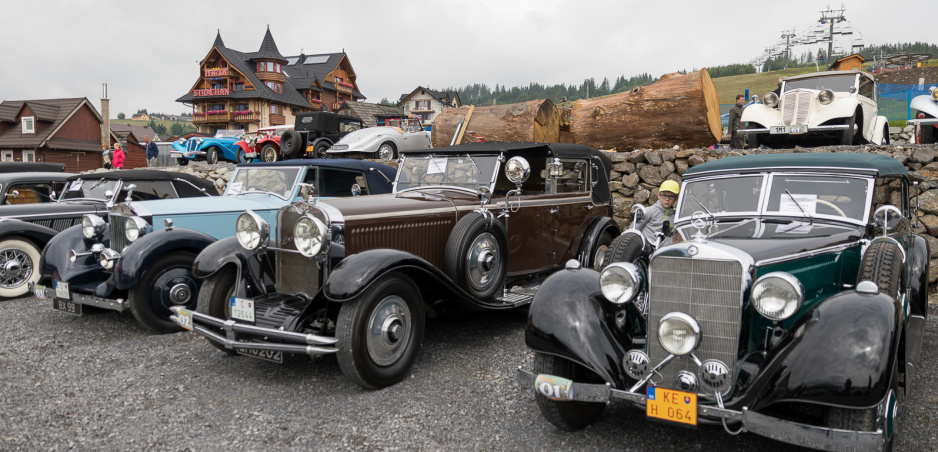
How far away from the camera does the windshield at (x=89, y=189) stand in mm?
8141

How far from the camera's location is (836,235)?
3801mm

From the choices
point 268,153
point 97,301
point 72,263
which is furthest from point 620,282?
point 268,153

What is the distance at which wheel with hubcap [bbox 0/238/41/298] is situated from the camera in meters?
7.36

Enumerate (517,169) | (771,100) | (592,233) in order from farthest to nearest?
(771,100) → (592,233) → (517,169)

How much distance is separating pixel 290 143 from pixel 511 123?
688 cm

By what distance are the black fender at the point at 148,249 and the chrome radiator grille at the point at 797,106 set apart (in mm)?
8688

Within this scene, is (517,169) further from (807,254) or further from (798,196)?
(807,254)

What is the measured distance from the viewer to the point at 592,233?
662cm

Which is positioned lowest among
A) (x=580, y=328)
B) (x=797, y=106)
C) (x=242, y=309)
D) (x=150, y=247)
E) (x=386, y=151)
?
(x=242, y=309)

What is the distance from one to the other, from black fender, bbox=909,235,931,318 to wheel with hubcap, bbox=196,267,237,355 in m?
5.16

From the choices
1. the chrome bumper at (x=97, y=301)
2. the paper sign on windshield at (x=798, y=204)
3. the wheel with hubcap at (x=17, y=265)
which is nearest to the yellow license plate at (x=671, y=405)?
the paper sign on windshield at (x=798, y=204)

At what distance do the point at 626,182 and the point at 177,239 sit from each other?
22.0ft

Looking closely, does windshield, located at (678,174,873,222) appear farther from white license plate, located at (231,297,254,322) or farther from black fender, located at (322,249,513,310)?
white license plate, located at (231,297,254,322)

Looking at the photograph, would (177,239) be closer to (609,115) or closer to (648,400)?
(648,400)
